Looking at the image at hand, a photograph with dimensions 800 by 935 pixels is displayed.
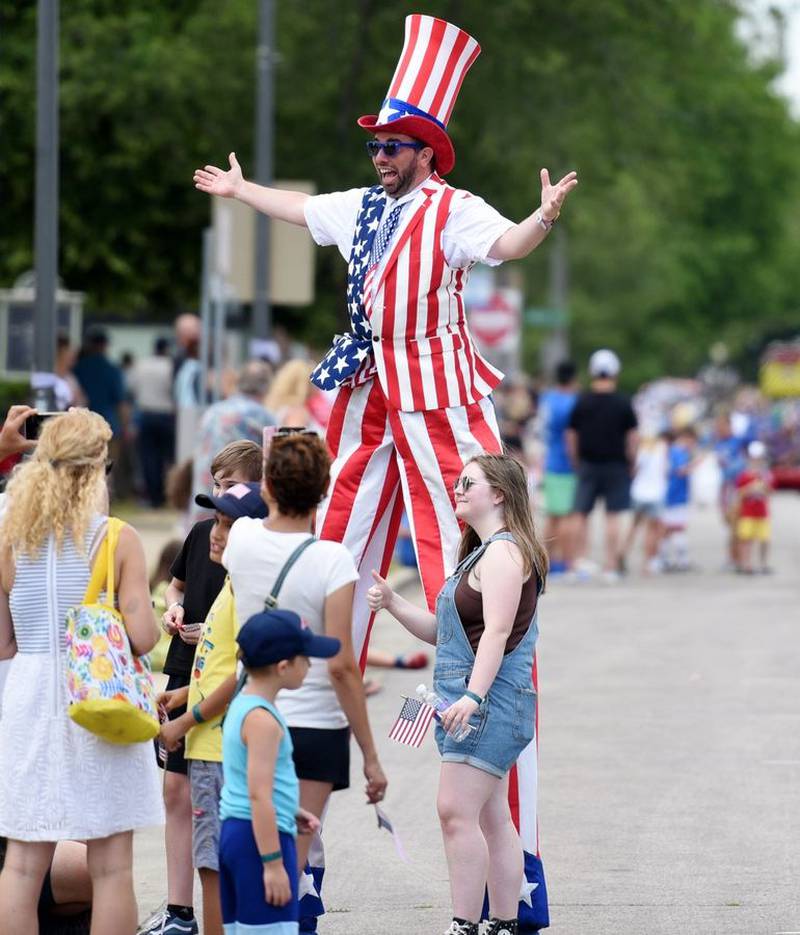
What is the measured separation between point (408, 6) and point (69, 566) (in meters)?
19.9

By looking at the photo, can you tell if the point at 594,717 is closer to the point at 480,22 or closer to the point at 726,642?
the point at 726,642

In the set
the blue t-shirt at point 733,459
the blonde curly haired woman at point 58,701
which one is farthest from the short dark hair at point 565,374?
the blonde curly haired woman at point 58,701

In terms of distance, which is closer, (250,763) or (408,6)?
(250,763)

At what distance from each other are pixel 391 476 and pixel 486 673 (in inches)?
38.6

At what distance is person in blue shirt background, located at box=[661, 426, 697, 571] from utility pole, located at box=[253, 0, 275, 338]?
4140 mm

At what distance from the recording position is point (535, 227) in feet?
21.1

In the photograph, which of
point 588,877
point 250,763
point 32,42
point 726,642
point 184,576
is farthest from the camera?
point 32,42

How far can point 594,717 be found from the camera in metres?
11.3

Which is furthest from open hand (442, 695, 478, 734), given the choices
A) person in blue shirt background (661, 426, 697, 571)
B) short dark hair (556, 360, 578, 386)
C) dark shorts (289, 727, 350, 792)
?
person in blue shirt background (661, 426, 697, 571)

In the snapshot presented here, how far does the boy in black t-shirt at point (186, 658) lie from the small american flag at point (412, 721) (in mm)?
637

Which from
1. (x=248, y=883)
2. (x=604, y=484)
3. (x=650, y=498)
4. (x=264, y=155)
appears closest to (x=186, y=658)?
(x=248, y=883)

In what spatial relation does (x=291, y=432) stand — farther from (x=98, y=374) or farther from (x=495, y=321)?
(x=495, y=321)

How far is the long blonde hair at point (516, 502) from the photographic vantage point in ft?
20.8

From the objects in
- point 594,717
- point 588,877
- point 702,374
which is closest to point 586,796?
point 588,877
